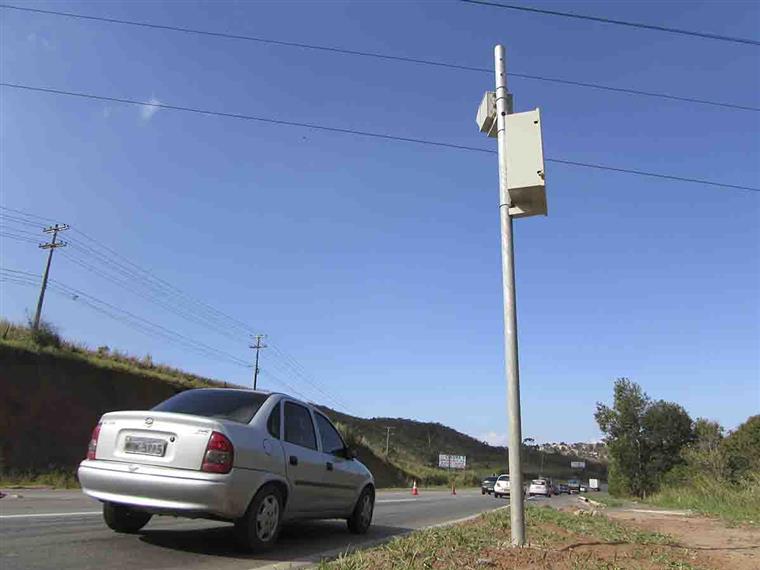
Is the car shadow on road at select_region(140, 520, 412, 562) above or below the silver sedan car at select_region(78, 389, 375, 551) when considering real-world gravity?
below

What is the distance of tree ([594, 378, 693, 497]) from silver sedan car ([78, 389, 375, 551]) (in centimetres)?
6156

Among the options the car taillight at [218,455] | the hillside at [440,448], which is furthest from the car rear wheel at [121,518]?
the hillside at [440,448]

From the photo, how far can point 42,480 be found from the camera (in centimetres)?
2086

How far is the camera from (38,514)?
8.27 meters

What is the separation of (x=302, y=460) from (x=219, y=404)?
3.74ft

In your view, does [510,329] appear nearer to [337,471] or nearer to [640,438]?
[337,471]

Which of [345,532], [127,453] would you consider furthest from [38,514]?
[345,532]

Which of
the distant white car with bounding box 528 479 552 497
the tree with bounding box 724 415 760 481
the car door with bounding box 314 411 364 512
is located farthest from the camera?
the distant white car with bounding box 528 479 552 497

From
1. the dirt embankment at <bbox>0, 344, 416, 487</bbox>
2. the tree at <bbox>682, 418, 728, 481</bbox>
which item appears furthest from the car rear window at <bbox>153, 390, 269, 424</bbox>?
the tree at <bbox>682, 418, 728, 481</bbox>

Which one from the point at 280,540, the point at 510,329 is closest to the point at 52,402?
the point at 280,540

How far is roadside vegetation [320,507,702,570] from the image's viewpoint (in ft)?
16.6

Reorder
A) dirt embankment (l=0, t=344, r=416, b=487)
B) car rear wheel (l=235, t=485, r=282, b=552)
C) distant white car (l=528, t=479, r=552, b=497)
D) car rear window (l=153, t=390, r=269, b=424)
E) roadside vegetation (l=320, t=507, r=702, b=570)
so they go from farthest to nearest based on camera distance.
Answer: distant white car (l=528, t=479, r=552, b=497), dirt embankment (l=0, t=344, r=416, b=487), car rear window (l=153, t=390, r=269, b=424), car rear wheel (l=235, t=485, r=282, b=552), roadside vegetation (l=320, t=507, r=702, b=570)

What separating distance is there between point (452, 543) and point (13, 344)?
93.7 ft

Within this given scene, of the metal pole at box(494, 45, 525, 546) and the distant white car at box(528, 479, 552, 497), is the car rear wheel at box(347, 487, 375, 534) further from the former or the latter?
the distant white car at box(528, 479, 552, 497)
